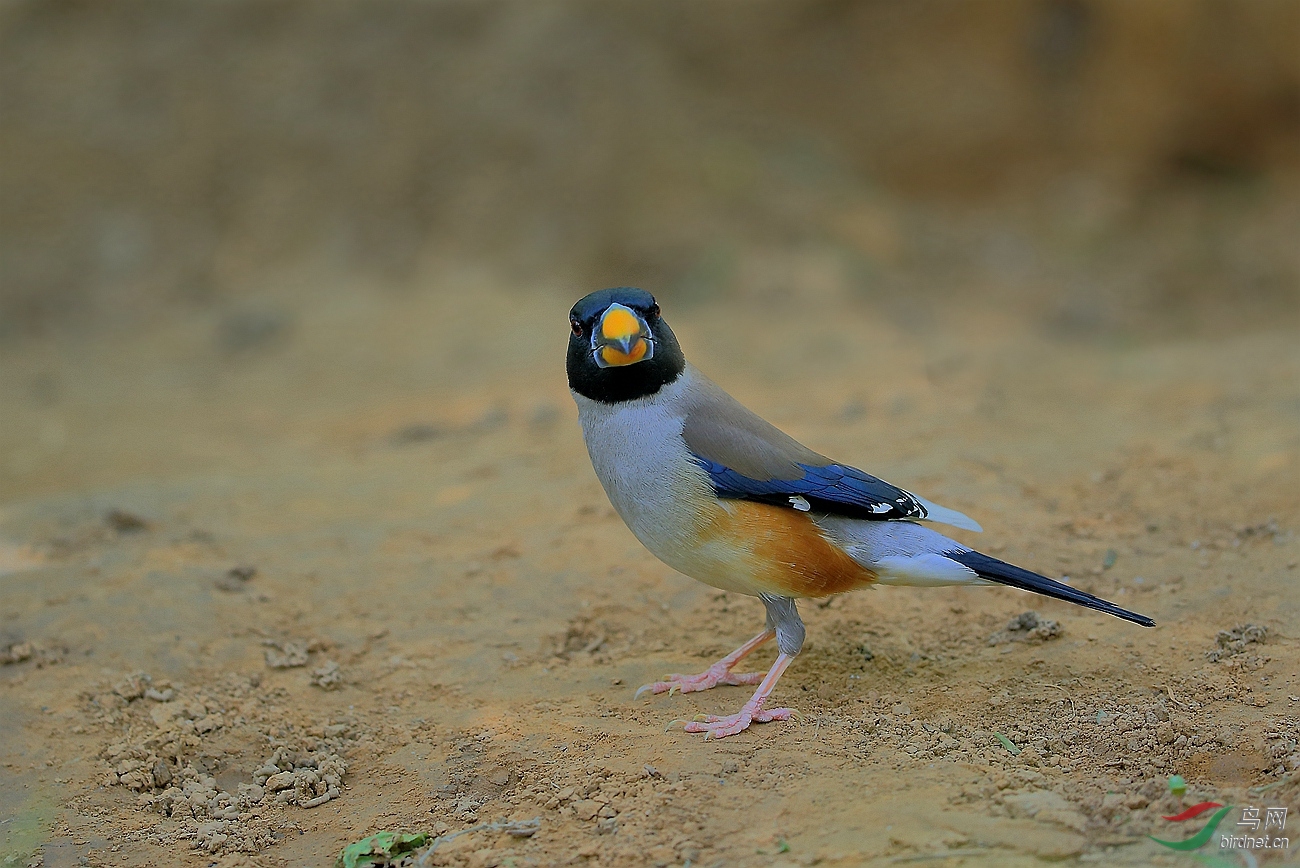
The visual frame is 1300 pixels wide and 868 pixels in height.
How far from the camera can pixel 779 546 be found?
4.14m

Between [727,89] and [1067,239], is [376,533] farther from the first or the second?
[1067,239]

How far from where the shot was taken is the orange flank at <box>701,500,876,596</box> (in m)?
4.14

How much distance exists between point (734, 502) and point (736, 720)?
784 millimetres

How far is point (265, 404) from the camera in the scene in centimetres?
A: 943

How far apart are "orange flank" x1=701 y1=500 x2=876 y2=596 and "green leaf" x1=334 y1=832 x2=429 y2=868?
1.43 m

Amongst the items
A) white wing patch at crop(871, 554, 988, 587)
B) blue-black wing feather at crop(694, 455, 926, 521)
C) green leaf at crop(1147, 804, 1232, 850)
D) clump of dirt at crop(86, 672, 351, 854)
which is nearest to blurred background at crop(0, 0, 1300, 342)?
blue-black wing feather at crop(694, 455, 926, 521)

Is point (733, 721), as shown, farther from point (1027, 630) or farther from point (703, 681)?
point (1027, 630)

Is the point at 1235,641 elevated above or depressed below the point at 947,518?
below

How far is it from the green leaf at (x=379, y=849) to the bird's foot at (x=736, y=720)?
103 centimetres

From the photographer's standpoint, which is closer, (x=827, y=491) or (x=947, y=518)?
(x=827, y=491)

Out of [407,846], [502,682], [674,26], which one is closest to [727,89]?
[674,26]

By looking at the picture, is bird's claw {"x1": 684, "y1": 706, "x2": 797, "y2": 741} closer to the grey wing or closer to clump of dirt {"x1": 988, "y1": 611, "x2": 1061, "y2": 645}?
the grey wing

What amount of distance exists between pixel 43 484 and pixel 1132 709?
710 cm

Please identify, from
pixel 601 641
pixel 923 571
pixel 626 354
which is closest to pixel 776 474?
pixel 923 571
